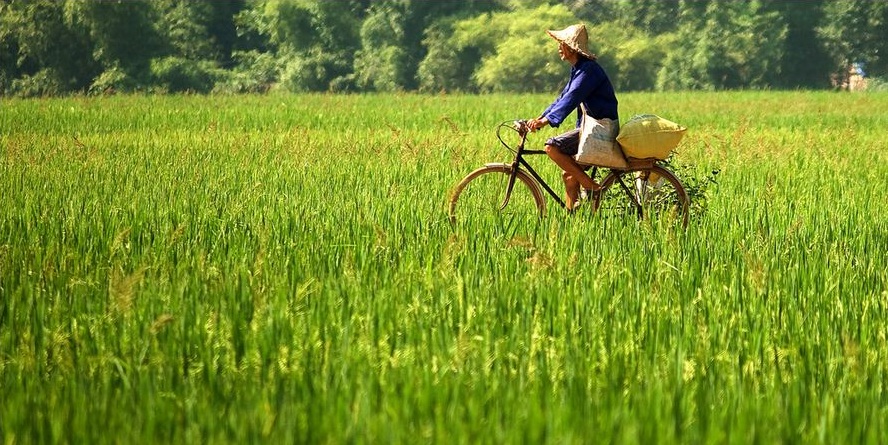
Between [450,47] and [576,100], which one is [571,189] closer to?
[576,100]

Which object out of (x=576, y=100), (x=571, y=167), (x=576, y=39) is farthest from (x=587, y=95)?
(x=571, y=167)

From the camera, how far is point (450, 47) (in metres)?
60.5

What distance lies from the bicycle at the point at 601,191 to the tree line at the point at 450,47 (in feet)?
151

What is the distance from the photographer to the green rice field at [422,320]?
3199 mm

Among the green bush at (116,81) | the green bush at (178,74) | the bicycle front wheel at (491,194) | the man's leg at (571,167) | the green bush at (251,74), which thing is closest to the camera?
the man's leg at (571,167)

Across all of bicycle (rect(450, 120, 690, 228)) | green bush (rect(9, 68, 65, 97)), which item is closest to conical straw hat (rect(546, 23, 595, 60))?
bicycle (rect(450, 120, 690, 228))

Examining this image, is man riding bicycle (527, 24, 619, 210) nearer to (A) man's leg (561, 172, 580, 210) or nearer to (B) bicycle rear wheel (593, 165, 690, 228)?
(A) man's leg (561, 172, 580, 210)

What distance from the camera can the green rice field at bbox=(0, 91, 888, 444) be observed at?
126 inches

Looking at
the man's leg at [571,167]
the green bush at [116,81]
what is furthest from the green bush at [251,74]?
the man's leg at [571,167]

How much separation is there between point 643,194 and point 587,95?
79cm

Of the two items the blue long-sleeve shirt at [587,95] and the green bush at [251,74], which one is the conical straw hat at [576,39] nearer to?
the blue long-sleeve shirt at [587,95]

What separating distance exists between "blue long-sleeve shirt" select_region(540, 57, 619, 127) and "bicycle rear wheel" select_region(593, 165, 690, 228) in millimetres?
429

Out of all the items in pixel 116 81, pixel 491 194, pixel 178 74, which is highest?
pixel 491 194

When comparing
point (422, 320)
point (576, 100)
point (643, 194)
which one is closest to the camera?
point (422, 320)
